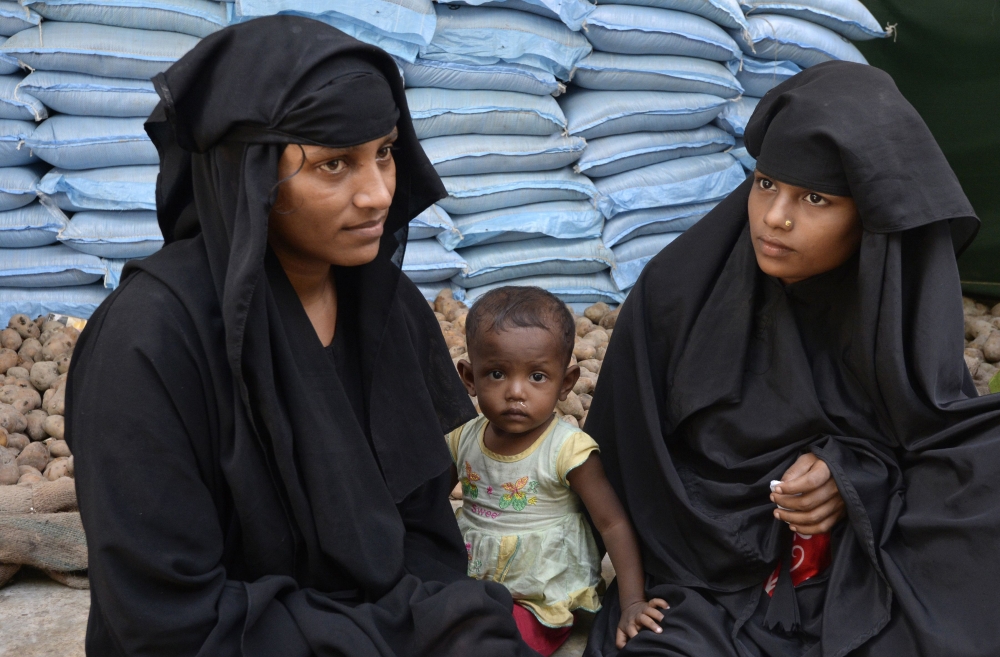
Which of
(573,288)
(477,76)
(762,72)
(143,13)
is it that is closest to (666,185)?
(573,288)

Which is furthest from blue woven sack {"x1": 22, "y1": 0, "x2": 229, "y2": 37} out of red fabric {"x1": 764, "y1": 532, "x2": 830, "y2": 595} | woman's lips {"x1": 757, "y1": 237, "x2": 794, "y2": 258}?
red fabric {"x1": 764, "y1": 532, "x2": 830, "y2": 595}

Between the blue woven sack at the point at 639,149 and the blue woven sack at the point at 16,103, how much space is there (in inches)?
89.1

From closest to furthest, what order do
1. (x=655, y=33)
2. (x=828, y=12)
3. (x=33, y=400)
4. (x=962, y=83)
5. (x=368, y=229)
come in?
(x=368, y=229) → (x=33, y=400) → (x=655, y=33) → (x=828, y=12) → (x=962, y=83)

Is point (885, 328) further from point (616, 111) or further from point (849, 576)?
point (616, 111)

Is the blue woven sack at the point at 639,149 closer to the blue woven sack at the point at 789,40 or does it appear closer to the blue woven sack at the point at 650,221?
the blue woven sack at the point at 650,221

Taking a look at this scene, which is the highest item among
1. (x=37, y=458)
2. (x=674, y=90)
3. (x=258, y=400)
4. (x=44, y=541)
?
(x=258, y=400)

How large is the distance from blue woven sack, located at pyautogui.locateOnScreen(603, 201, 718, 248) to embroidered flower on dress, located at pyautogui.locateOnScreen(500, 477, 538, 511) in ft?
8.36

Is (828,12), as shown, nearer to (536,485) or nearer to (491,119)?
(491,119)

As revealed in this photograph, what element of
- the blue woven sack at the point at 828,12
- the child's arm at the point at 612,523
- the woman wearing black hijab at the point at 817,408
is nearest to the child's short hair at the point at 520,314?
the woman wearing black hijab at the point at 817,408

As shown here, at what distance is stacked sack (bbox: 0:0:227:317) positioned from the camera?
12.6ft

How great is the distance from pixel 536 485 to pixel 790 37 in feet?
10.6

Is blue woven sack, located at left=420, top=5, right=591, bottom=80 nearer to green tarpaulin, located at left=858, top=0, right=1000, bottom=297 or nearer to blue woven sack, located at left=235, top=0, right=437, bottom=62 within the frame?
blue woven sack, located at left=235, top=0, right=437, bottom=62

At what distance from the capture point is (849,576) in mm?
2008

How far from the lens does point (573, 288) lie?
188 inches
